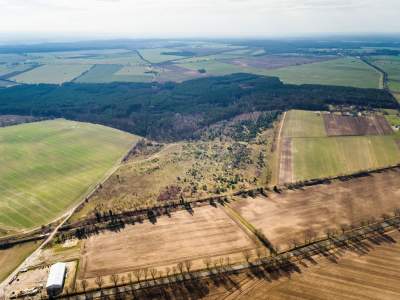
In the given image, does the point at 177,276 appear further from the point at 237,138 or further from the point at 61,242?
the point at 237,138

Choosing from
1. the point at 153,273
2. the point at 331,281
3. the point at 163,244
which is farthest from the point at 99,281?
the point at 331,281

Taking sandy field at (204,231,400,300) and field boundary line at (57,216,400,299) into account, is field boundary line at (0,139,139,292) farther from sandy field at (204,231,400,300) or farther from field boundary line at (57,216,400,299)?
sandy field at (204,231,400,300)

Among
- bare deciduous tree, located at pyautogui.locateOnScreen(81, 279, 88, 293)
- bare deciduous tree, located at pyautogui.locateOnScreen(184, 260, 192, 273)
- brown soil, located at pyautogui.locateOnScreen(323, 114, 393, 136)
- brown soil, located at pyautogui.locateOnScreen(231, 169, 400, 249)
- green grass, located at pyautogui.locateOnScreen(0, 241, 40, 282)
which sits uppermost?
brown soil, located at pyautogui.locateOnScreen(323, 114, 393, 136)

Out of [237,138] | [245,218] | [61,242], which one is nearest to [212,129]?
[237,138]

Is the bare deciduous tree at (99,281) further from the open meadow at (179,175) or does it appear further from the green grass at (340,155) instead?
the green grass at (340,155)

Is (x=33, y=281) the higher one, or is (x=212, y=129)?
(x=212, y=129)

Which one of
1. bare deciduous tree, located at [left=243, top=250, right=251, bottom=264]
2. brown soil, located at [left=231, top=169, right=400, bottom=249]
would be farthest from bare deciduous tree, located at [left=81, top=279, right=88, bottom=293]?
brown soil, located at [left=231, top=169, right=400, bottom=249]
